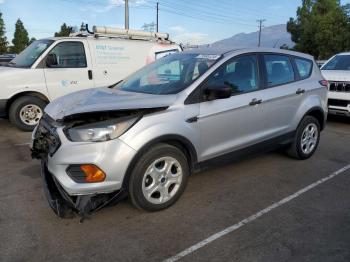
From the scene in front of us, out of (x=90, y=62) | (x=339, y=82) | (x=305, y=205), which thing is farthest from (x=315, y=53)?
(x=305, y=205)

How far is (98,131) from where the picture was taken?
3.30 meters

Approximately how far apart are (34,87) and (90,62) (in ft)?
4.44

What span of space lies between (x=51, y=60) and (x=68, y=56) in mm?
417

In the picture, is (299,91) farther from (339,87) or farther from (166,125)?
(339,87)

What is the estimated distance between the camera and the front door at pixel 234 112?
13.3 ft

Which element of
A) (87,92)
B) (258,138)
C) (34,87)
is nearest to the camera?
(87,92)

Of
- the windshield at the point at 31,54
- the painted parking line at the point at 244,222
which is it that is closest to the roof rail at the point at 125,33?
the windshield at the point at 31,54

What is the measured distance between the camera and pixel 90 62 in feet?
26.3

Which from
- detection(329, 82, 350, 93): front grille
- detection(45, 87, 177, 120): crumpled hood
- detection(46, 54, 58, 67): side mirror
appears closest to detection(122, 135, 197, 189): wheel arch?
detection(45, 87, 177, 120): crumpled hood

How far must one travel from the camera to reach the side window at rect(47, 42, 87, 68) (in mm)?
7551

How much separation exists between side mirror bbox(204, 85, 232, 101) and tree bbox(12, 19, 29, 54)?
196 ft

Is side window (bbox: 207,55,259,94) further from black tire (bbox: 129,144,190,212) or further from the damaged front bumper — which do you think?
the damaged front bumper

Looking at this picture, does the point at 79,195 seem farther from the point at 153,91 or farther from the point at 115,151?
the point at 153,91

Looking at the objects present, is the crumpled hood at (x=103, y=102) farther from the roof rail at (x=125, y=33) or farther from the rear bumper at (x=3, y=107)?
the roof rail at (x=125, y=33)
